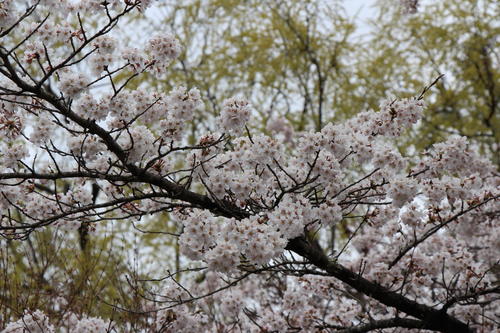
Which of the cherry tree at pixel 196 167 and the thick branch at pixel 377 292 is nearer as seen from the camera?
the cherry tree at pixel 196 167

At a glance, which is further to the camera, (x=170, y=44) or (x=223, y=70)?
(x=223, y=70)

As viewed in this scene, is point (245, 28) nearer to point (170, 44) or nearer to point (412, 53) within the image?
point (412, 53)

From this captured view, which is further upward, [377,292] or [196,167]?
[196,167]

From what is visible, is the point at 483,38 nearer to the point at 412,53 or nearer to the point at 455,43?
the point at 455,43

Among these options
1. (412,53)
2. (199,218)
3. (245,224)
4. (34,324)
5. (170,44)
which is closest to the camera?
(245,224)

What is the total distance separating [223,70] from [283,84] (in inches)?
49.3

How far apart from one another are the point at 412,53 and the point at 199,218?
8.90 m

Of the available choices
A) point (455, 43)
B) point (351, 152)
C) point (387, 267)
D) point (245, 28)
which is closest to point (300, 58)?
point (245, 28)

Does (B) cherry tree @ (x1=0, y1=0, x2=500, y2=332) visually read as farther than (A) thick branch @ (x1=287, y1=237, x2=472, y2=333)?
No

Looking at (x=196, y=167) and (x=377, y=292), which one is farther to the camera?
(x=377, y=292)

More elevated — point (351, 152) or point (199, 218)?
point (351, 152)

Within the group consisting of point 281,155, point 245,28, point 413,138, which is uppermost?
point 245,28

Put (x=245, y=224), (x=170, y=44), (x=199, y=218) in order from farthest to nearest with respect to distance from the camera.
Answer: (x=170, y=44)
(x=199, y=218)
(x=245, y=224)

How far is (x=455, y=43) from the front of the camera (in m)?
11.4
